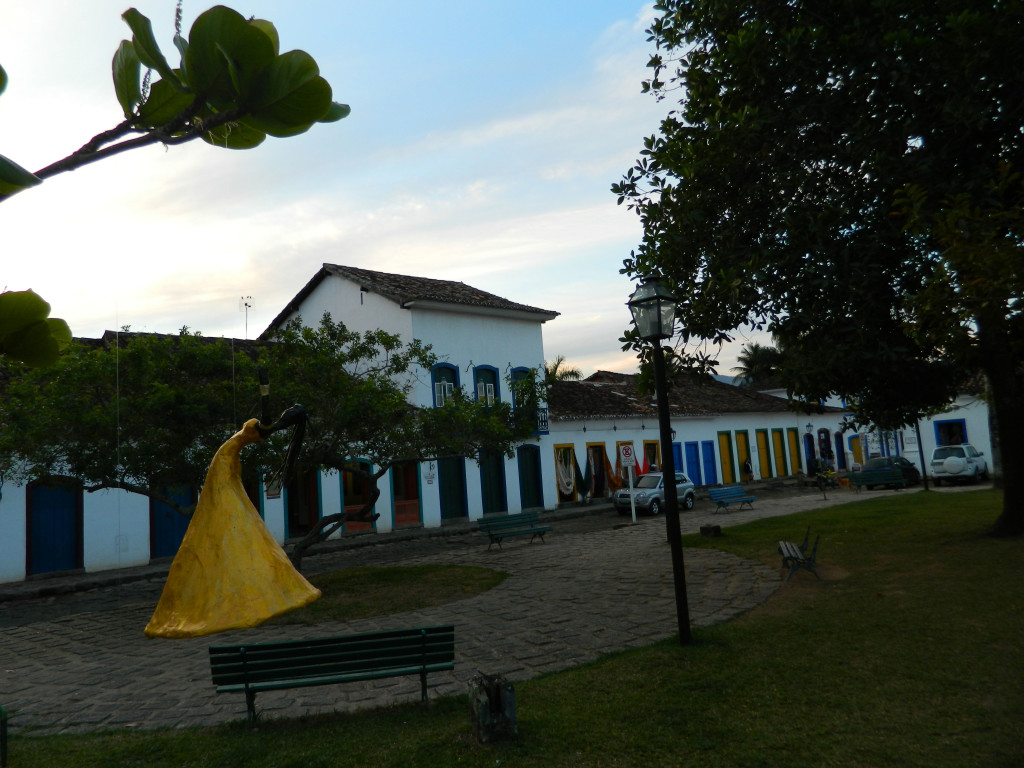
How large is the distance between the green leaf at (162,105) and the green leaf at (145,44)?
12 cm

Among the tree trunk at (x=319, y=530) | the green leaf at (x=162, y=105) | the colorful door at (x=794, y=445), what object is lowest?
the tree trunk at (x=319, y=530)

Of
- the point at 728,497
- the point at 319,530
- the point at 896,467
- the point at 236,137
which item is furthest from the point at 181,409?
the point at 896,467

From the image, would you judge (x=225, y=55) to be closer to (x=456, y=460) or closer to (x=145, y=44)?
(x=145, y=44)

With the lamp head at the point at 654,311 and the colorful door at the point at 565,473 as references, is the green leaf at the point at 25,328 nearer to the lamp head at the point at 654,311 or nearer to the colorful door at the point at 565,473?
the lamp head at the point at 654,311

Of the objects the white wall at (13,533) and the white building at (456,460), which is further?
the white building at (456,460)

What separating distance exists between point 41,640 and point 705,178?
12.0m

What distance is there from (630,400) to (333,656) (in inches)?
1079

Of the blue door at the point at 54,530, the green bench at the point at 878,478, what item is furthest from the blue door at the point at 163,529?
the green bench at the point at 878,478

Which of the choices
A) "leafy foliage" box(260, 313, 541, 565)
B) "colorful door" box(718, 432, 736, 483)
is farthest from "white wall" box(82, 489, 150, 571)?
"colorful door" box(718, 432, 736, 483)

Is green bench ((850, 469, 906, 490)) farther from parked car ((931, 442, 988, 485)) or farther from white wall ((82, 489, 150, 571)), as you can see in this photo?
white wall ((82, 489, 150, 571))

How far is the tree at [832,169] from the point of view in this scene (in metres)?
8.45

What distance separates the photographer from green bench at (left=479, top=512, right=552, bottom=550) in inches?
675

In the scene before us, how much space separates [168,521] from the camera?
18672 millimetres

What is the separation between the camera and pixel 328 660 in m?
6.00
